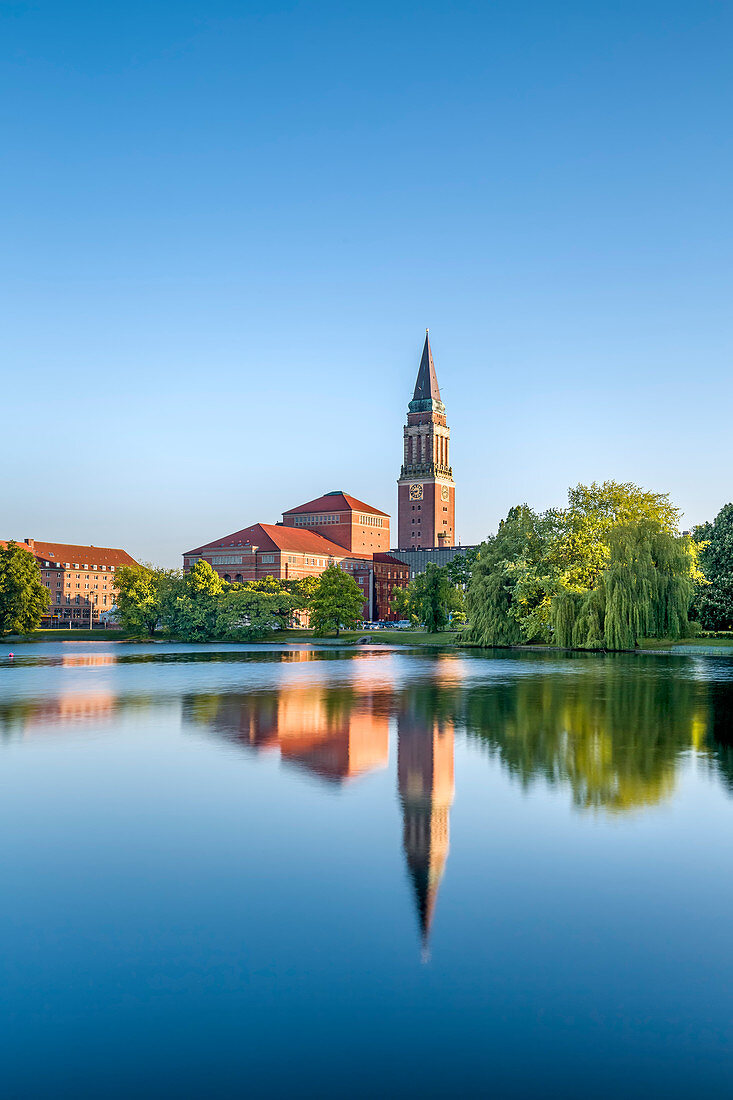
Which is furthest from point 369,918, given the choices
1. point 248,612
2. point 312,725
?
point 248,612

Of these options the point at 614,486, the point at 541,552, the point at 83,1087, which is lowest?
the point at 83,1087

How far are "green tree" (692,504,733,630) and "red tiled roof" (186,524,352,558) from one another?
7639 cm

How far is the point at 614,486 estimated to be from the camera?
55875 millimetres

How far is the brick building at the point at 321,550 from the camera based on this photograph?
125 meters

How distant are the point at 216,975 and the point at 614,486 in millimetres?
52973

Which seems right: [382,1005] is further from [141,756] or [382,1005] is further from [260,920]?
[141,756]

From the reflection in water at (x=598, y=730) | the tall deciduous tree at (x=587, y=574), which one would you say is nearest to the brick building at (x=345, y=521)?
the tall deciduous tree at (x=587, y=574)

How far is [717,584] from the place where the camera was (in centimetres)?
5569

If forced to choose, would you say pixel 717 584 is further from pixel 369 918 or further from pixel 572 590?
pixel 369 918

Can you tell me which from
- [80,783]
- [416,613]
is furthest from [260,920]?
[416,613]

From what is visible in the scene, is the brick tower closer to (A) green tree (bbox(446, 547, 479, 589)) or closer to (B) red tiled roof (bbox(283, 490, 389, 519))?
(B) red tiled roof (bbox(283, 490, 389, 519))

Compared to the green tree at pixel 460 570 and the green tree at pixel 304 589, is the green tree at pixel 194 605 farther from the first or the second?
the green tree at pixel 460 570

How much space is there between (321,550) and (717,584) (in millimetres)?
86287

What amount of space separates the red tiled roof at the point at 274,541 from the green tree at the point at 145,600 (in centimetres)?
3557
